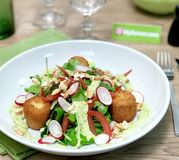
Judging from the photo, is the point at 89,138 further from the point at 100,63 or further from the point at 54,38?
the point at 54,38

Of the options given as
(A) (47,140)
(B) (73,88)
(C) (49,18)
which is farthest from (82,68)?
(C) (49,18)

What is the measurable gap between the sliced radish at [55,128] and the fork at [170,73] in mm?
227

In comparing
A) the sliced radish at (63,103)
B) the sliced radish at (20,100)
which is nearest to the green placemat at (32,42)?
the sliced radish at (20,100)

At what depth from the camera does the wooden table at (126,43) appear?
747mm

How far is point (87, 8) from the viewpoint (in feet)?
3.48

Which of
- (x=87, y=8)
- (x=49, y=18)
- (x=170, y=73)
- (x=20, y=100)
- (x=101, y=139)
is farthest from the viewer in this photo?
(x=49, y=18)

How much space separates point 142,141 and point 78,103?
141mm

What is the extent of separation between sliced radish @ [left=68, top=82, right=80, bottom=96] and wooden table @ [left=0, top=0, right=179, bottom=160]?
0.38 feet

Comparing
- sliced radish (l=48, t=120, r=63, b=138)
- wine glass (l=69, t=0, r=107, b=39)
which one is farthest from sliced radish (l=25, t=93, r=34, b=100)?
wine glass (l=69, t=0, r=107, b=39)

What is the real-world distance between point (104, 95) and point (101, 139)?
9 centimetres

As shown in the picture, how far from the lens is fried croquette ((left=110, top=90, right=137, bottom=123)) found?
2.46 ft

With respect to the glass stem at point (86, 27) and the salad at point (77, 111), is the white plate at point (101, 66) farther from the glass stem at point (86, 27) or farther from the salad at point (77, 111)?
the glass stem at point (86, 27)

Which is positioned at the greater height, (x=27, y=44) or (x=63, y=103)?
(x=63, y=103)

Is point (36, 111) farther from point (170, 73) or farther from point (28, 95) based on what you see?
point (170, 73)
